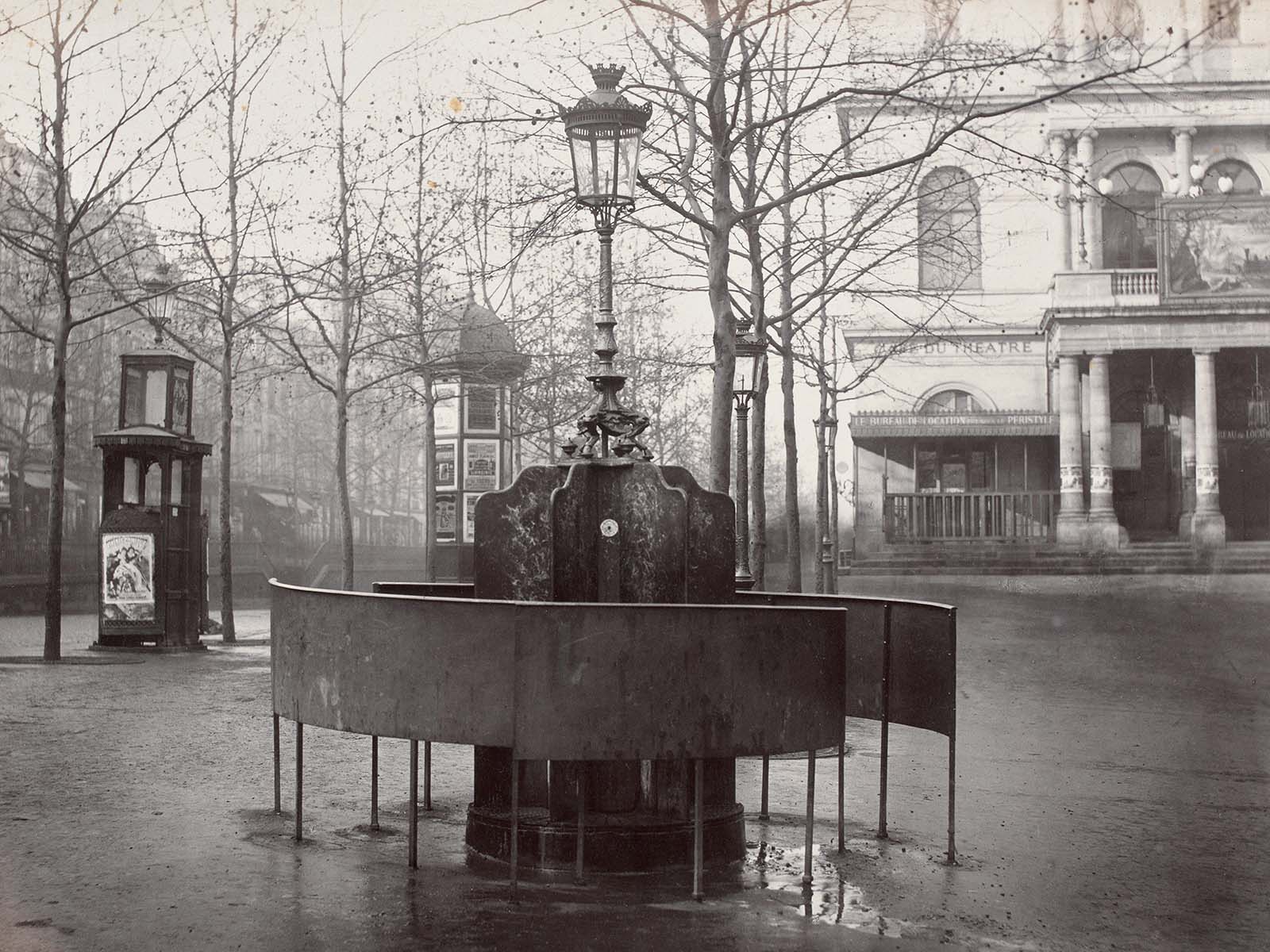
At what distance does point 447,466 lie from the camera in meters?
32.2

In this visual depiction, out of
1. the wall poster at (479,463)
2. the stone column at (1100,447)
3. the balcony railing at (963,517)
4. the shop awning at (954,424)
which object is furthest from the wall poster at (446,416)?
the stone column at (1100,447)

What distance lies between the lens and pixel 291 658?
6.49 m

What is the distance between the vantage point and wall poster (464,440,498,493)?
3194 cm

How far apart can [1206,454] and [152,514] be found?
1133 inches

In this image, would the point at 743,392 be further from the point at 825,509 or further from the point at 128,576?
the point at 825,509

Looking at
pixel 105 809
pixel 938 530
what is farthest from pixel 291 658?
pixel 938 530

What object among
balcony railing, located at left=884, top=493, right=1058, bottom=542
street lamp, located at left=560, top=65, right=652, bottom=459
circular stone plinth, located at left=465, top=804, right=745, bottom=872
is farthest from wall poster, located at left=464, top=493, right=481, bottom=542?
circular stone plinth, located at left=465, top=804, right=745, bottom=872

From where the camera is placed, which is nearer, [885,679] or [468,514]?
[885,679]

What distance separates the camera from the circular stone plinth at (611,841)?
6.28 metres

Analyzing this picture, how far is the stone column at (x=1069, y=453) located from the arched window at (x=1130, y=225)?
313 inches

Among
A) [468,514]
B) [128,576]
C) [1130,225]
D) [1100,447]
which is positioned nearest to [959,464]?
[1100,447]

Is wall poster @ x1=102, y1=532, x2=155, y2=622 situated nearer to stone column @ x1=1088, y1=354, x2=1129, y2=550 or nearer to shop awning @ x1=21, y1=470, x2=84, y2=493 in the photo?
stone column @ x1=1088, y1=354, x2=1129, y2=550

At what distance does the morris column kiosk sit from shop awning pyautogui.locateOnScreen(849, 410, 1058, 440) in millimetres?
23243

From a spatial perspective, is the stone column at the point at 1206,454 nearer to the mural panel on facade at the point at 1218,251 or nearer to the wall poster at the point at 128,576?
the mural panel on facade at the point at 1218,251
